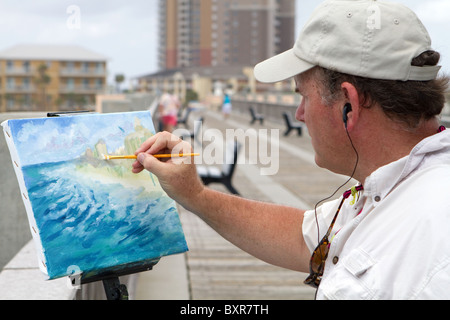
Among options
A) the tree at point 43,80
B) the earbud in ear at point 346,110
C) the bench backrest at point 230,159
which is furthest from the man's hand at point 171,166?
the tree at point 43,80

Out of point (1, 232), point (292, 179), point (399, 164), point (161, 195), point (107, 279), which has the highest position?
point (399, 164)

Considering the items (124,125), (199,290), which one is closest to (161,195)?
(124,125)

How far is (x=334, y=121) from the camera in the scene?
1916 mm

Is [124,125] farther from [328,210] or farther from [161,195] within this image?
[328,210]

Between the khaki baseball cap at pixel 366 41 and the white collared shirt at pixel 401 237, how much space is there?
0.22 m

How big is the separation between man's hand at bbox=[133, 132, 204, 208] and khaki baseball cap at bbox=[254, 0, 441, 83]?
1.45ft

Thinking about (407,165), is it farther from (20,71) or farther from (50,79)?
(20,71)

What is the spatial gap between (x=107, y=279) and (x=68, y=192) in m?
0.29

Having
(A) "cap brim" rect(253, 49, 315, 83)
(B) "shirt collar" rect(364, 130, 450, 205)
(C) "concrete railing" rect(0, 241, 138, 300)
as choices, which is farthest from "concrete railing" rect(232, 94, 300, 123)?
(B) "shirt collar" rect(364, 130, 450, 205)

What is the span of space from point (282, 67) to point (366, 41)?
0.93 ft

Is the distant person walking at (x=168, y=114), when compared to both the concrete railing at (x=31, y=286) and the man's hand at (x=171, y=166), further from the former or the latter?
the man's hand at (x=171, y=166)

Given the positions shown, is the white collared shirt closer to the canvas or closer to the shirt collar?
the shirt collar

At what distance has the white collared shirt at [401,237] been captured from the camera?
4.87 feet

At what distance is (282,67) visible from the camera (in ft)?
6.61
